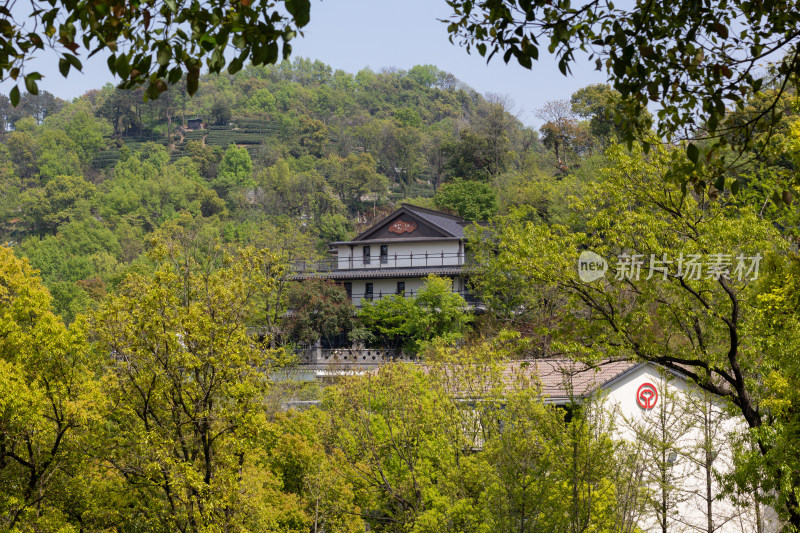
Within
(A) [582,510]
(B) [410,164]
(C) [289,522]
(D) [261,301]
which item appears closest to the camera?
(A) [582,510]

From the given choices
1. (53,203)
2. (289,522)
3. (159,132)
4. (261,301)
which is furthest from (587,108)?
(159,132)

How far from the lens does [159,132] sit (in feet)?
395

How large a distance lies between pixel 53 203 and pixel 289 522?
77.1 m

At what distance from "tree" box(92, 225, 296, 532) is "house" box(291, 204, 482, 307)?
28701 millimetres

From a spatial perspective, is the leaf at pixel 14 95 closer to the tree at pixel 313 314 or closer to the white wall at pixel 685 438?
the white wall at pixel 685 438

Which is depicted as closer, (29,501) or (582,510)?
(582,510)

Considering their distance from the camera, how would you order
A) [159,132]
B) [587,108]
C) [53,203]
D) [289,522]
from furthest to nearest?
[159,132], [53,203], [587,108], [289,522]

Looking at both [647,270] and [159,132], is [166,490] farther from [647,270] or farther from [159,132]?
[159,132]

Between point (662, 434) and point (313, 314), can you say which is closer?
point (662, 434)

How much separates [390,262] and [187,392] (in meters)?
32.2

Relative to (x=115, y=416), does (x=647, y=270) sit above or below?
above

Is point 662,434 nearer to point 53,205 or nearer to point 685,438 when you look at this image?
point 685,438

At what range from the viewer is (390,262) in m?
45.8

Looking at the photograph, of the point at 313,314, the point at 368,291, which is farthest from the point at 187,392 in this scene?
the point at 368,291
